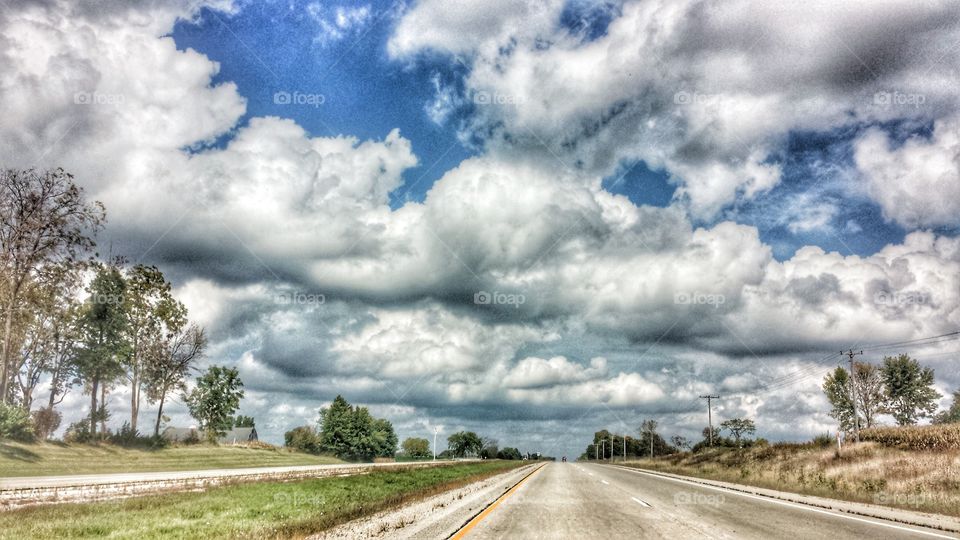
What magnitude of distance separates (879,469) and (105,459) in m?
49.5

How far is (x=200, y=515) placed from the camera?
15.7 metres

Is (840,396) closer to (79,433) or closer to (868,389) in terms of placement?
(868,389)

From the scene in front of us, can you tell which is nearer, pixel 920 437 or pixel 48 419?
pixel 920 437

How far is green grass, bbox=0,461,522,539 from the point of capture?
12523 mm

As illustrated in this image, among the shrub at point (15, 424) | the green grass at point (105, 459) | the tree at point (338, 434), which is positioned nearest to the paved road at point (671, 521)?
the green grass at point (105, 459)

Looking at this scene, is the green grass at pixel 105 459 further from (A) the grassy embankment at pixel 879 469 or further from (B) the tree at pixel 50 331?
(A) the grassy embankment at pixel 879 469

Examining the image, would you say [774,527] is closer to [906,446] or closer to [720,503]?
[720,503]

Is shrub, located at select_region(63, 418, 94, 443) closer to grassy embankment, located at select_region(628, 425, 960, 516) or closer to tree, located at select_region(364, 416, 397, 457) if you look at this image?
grassy embankment, located at select_region(628, 425, 960, 516)

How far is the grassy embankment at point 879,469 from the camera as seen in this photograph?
20141 millimetres

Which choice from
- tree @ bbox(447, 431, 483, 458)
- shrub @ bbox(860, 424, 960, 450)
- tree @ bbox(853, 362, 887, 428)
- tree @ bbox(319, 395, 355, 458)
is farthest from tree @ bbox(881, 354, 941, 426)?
tree @ bbox(447, 431, 483, 458)

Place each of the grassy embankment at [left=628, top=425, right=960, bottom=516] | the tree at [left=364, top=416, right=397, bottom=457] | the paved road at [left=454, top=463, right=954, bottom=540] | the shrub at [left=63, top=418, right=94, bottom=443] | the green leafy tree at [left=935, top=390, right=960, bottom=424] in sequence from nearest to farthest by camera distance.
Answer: the paved road at [left=454, top=463, right=954, bottom=540] → the grassy embankment at [left=628, top=425, right=960, bottom=516] → the shrub at [left=63, top=418, right=94, bottom=443] → the green leafy tree at [left=935, top=390, right=960, bottom=424] → the tree at [left=364, top=416, right=397, bottom=457]

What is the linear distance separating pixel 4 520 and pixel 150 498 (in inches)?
247

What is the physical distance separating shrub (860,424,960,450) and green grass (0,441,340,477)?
50.9 m

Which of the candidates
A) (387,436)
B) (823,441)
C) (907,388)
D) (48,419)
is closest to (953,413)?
(907,388)
